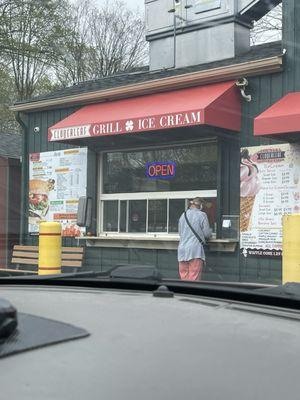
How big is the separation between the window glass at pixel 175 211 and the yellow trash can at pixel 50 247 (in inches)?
72.2

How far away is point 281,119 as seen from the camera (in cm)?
756

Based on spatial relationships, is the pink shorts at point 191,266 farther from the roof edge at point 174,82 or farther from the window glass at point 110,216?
the roof edge at point 174,82

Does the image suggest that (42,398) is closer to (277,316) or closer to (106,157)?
(277,316)

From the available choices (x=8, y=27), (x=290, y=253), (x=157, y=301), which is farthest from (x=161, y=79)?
(x=157, y=301)

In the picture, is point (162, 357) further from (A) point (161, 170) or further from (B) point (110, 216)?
(B) point (110, 216)

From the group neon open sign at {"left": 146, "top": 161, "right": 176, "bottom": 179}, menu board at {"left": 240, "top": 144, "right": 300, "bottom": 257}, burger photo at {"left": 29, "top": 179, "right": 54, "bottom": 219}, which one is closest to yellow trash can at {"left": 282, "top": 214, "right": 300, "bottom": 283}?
menu board at {"left": 240, "top": 144, "right": 300, "bottom": 257}

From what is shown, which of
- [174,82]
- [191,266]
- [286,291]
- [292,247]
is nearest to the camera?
[286,291]

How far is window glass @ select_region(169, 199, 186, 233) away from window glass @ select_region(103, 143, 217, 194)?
208mm

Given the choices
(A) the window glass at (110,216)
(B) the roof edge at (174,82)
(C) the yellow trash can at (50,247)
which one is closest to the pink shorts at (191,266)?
(C) the yellow trash can at (50,247)

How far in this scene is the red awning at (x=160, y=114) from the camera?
8.28m

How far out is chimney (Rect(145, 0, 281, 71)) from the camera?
380 inches

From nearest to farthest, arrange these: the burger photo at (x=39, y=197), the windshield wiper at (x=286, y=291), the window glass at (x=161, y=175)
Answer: the windshield wiper at (x=286, y=291), the window glass at (x=161, y=175), the burger photo at (x=39, y=197)

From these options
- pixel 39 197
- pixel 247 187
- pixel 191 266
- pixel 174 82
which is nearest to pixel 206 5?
pixel 174 82

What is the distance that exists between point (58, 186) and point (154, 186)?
220cm
